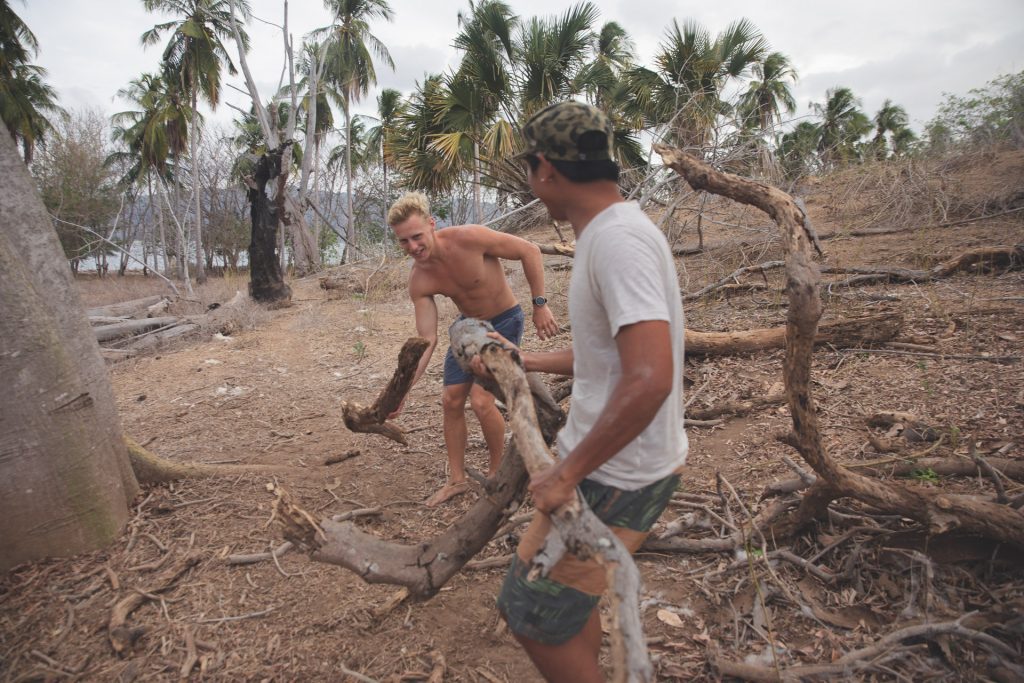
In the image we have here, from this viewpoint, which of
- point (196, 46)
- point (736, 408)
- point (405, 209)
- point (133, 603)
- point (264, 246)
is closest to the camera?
point (133, 603)

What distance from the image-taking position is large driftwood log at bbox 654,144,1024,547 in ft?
5.41

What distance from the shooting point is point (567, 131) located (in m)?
1.23

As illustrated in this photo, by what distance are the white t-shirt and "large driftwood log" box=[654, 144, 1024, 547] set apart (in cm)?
58

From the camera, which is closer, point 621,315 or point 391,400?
point 621,315

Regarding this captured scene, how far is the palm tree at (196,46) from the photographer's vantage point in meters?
15.7

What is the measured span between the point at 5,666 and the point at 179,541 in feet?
2.29

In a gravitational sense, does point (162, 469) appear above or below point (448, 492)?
above

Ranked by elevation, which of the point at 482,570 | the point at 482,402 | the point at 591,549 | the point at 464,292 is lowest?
the point at 482,570

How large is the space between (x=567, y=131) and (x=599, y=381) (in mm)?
584

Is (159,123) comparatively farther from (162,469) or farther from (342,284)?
(162,469)

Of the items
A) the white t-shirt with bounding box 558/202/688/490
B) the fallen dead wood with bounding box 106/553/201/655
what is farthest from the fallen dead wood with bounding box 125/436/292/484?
the white t-shirt with bounding box 558/202/688/490

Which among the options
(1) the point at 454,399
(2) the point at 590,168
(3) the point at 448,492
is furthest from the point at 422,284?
(2) the point at 590,168

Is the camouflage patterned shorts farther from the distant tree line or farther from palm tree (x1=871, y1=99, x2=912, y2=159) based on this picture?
palm tree (x1=871, y1=99, x2=912, y2=159)

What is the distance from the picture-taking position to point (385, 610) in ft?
7.12
